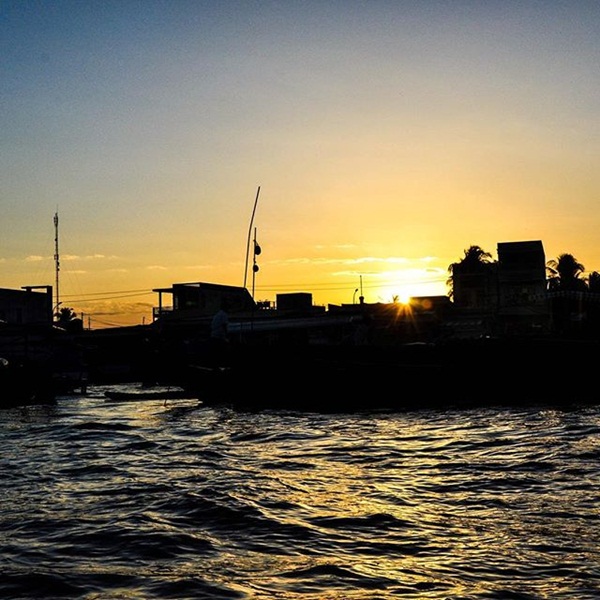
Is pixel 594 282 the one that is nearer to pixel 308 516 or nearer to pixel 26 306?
pixel 26 306

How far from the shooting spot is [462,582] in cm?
561

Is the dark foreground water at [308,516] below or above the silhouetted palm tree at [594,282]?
below

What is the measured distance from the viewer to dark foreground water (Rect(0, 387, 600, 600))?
5.76 m

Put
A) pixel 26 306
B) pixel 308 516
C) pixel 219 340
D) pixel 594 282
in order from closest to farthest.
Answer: pixel 308 516 → pixel 219 340 → pixel 26 306 → pixel 594 282

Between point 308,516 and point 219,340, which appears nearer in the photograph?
point 308,516

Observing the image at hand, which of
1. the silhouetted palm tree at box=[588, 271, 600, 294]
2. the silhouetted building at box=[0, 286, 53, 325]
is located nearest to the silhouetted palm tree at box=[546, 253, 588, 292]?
the silhouetted palm tree at box=[588, 271, 600, 294]

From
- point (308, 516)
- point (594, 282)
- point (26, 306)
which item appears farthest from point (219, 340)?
point (594, 282)

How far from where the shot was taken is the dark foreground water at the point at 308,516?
5758mm

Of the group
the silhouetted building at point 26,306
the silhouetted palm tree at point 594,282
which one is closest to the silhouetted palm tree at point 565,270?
the silhouetted palm tree at point 594,282

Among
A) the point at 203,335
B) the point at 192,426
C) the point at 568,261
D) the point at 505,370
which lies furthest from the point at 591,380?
the point at 568,261

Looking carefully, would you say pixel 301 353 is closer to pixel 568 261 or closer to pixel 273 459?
pixel 273 459

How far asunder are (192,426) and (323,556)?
12059 mm

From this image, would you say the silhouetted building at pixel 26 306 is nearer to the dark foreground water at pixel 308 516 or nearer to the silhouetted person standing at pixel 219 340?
the silhouetted person standing at pixel 219 340

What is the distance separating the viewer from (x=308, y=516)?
26.1 feet
